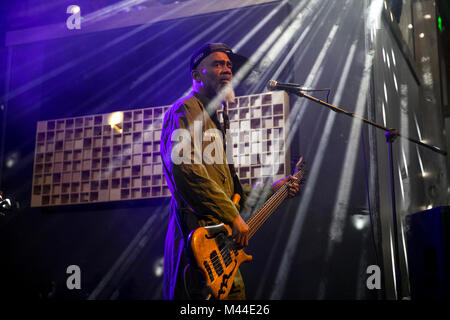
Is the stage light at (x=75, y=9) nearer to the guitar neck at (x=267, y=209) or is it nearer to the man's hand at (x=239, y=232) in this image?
the guitar neck at (x=267, y=209)

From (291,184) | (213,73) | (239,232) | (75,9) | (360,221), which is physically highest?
(75,9)

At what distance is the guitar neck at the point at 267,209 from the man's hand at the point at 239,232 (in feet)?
0.36

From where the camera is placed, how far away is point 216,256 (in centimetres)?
194

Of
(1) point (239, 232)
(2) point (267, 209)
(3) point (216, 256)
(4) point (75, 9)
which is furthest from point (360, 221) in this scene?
(4) point (75, 9)

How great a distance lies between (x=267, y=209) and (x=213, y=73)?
0.80 m

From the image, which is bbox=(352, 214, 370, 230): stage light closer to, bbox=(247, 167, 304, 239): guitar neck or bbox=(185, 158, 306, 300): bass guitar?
bbox=(247, 167, 304, 239): guitar neck

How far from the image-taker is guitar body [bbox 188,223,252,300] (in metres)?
1.86

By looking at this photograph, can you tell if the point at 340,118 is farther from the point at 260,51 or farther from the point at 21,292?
the point at 21,292

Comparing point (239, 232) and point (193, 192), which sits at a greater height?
point (193, 192)

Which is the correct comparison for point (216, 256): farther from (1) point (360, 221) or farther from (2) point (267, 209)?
(1) point (360, 221)

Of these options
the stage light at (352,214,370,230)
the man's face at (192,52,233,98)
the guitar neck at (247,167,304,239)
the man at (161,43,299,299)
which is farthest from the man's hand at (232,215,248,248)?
the stage light at (352,214,370,230)

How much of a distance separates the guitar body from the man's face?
0.78 m

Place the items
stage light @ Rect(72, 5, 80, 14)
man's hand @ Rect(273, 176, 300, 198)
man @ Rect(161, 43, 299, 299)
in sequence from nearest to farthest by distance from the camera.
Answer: man @ Rect(161, 43, 299, 299) < man's hand @ Rect(273, 176, 300, 198) < stage light @ Rect(72, 5, 80, 14)

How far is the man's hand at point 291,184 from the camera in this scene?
2.64 metres
